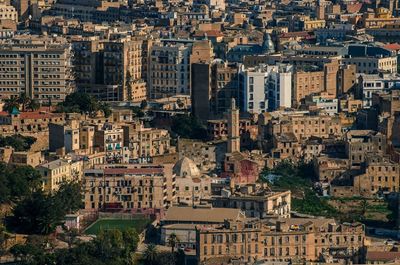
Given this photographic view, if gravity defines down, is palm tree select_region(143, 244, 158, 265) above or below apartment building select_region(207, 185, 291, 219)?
below

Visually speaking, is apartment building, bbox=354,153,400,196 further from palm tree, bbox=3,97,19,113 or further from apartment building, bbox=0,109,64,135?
palm tree, bbox=3,97,19,113

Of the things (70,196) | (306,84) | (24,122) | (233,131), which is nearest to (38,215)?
(70,196)

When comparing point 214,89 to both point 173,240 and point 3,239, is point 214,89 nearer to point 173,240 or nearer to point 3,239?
point 173,240

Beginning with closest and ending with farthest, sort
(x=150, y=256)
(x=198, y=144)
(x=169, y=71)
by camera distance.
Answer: (x=150, y=256) < (x=198, y=144) < (x=169, y=71)

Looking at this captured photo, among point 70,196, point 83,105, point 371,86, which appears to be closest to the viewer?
point 70,196

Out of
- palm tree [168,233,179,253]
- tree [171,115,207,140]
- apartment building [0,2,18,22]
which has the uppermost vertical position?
apartment building [0,2,18,22]

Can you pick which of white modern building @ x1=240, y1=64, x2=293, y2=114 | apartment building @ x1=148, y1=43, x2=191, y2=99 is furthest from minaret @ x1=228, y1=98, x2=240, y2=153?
apartment building @ x1=148, y1=43, x2=191, y2=99
